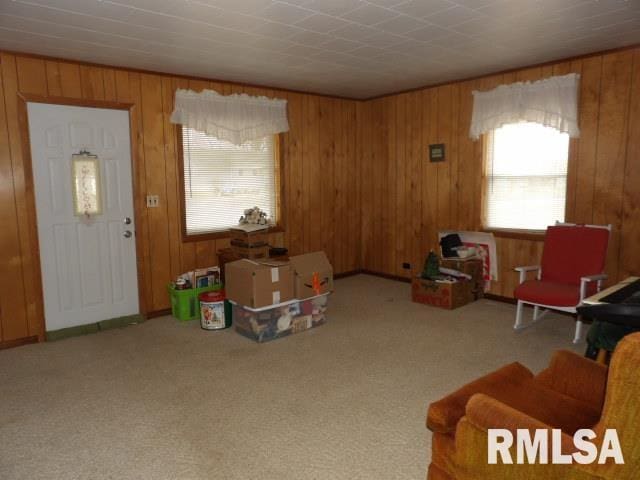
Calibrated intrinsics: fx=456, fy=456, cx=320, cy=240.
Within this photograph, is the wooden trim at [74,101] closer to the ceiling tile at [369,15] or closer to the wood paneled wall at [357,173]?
the wood paneled wall at [357,173]

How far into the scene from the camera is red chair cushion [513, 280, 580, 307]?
363 cm

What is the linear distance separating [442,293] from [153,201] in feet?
10.1

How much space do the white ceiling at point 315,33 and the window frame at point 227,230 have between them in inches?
33.1

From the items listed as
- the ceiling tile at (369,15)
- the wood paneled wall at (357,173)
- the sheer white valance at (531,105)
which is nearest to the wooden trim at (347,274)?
the wood paneled wall at (357,173)

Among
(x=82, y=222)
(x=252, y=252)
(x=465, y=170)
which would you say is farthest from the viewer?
(x=465, y=170)

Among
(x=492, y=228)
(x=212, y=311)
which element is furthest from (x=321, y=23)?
(x=492, y=228)

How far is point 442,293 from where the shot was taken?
4758 mm

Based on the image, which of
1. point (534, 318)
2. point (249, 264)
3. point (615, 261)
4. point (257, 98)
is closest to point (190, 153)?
point (257, 98)

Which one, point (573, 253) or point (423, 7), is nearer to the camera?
point (423, 7)

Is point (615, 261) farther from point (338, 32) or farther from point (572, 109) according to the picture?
point (338, 32)

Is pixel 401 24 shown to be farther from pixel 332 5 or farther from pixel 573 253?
pixel 573 253

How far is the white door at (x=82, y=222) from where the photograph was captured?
3.93 m

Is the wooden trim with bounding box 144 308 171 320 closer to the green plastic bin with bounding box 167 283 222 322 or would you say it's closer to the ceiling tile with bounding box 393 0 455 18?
the green plastic bin with bounding box 167 283 222 322

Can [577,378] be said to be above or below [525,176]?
below
